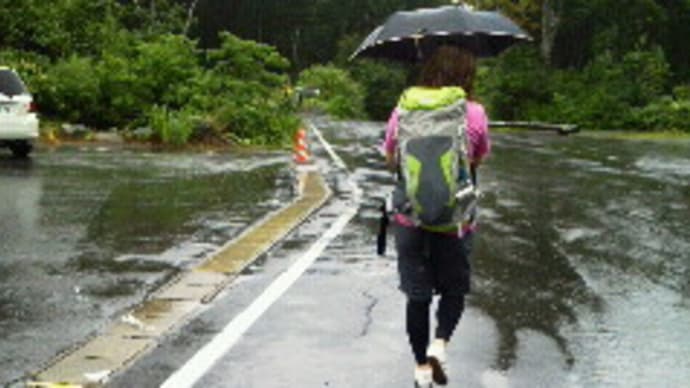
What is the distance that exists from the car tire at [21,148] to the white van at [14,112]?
103 mm

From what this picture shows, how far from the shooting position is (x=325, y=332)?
21.5ft

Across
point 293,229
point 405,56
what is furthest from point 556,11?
point 405,56

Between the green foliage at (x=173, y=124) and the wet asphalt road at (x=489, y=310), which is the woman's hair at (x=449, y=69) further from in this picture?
the green foliage at (x=173, y=124)

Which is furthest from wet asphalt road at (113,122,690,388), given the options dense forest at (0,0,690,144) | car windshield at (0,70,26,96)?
car windshield at (0,70,26,96)

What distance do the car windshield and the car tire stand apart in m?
1.04

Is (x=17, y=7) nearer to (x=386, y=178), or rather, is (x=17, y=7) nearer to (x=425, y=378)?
(x=386, y=178)

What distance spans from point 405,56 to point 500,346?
2.03 metres

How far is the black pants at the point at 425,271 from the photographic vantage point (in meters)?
5.36

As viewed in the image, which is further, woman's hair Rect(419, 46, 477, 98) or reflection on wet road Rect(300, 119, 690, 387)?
reflection on wet road Rect(300, 119, 690, 387)

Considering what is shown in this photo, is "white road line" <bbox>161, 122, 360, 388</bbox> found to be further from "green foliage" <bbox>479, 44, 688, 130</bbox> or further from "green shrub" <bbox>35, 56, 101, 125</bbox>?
"green foliage" <bbox>479, 44, 688, 130</bbox>

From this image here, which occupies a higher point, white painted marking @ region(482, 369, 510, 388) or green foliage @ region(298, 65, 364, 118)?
white painted marking @ region(482, 369, 510, 388)

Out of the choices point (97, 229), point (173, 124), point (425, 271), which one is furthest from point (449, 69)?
point (173, 124)

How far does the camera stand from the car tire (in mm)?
19453

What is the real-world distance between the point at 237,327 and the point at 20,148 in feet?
47.0
